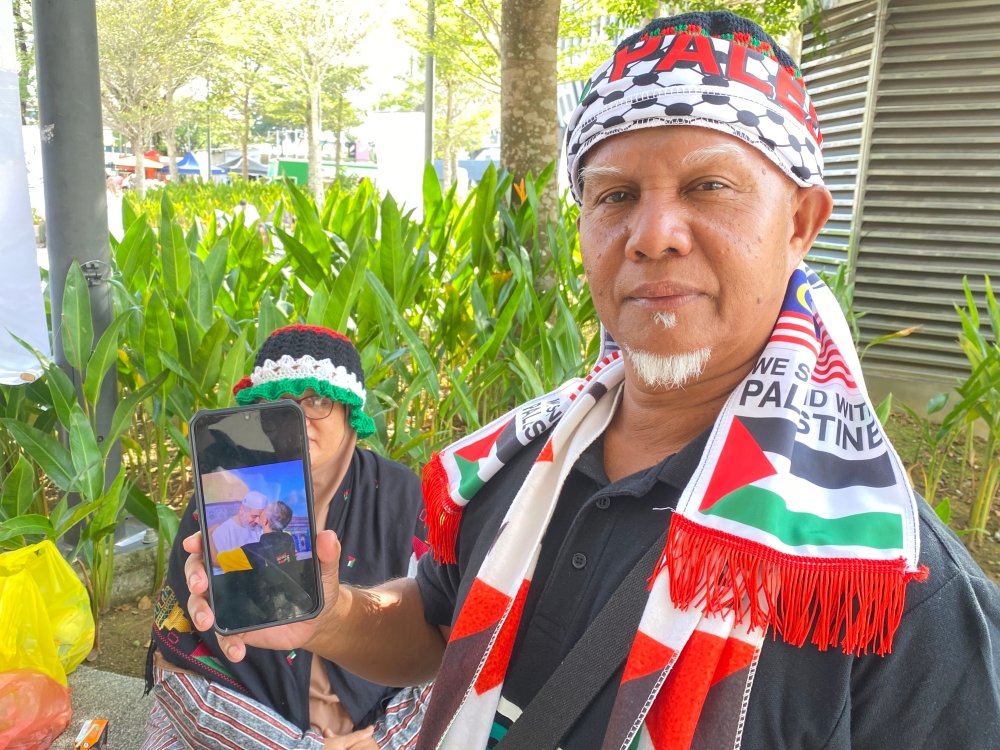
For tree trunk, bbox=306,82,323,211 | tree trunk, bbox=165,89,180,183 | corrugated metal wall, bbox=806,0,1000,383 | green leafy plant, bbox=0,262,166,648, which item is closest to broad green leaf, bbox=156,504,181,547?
green leafy plant, bbox=0,262,166,648

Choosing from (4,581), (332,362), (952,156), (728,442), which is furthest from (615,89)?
(952,156)

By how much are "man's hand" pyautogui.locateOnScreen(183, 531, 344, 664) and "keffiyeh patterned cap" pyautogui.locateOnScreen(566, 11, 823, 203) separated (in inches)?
28.3

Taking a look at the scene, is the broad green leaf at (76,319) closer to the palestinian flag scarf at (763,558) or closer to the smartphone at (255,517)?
the smartphone at (255,517)

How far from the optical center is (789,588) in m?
0.90

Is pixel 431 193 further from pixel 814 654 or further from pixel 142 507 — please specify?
pixel 814 654

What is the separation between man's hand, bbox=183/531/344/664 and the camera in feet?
3.70

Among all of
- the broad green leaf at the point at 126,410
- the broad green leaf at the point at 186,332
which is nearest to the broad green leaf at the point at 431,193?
the broad green leaf at the point at 186,332

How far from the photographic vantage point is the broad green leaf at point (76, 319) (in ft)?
8.64

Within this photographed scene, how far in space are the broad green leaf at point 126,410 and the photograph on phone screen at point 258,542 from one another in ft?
5.21

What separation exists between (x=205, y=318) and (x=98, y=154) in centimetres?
69

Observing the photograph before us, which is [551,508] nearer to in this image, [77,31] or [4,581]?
[4,581]

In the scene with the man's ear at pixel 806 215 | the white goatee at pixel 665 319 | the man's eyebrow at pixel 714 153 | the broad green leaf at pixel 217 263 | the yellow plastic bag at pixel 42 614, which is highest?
the man's eyebrow at pixel 714 153

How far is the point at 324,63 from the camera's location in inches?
899

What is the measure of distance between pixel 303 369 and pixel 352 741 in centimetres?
98
